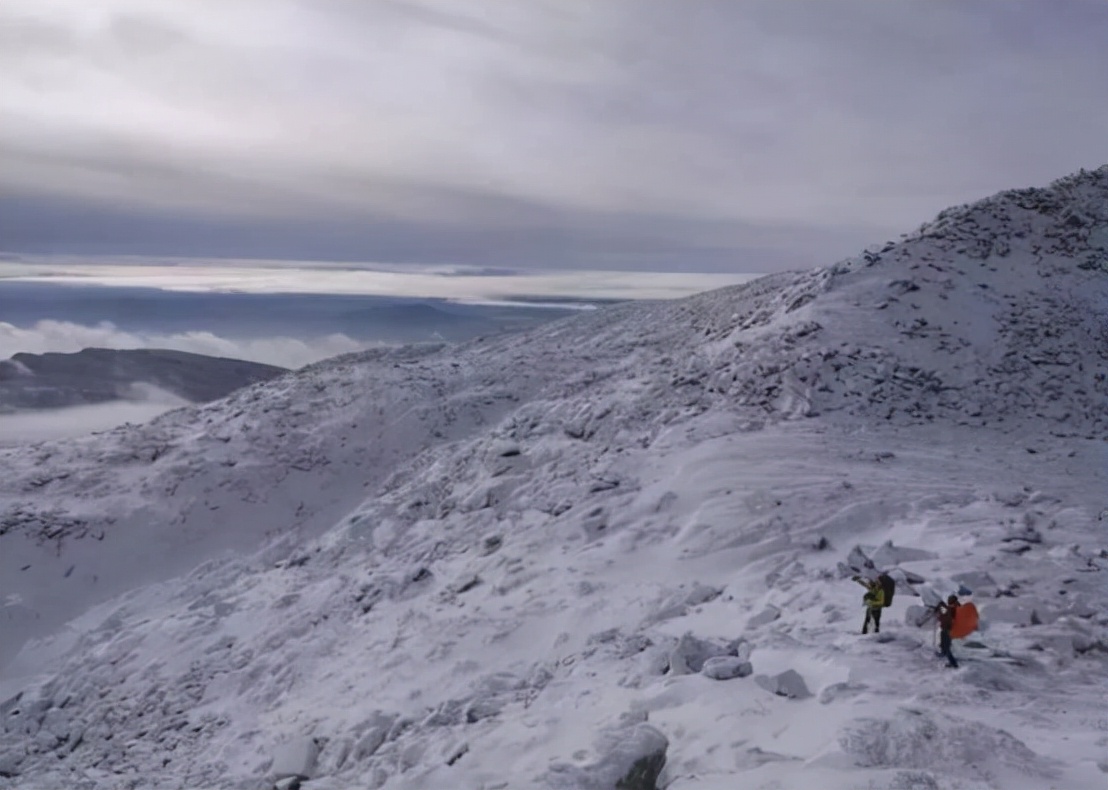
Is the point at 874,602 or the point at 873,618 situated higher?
the point at 874,602

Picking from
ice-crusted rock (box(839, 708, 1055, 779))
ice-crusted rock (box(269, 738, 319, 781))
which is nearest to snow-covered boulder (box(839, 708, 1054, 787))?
ice-crusted rock (box(839, 708, 1055, 779))

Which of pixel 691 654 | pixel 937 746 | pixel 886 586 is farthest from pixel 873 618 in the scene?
pixel 937 746

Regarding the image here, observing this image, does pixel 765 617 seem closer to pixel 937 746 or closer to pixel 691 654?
pixel 691 654

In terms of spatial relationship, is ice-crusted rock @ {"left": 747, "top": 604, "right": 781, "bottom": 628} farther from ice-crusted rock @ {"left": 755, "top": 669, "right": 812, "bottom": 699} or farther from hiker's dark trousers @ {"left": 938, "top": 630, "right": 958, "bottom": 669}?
hiker's dark trousers @ {"left": 938, "top": 630, "right": 958, "bottom": 669}

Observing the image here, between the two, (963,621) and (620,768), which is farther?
(963,621)

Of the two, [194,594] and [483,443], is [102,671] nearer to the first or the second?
[194,594]

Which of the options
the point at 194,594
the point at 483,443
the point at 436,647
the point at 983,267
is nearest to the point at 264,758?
the point at 436,647
